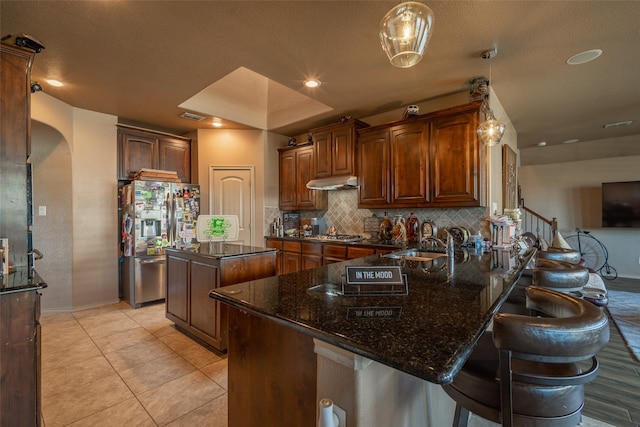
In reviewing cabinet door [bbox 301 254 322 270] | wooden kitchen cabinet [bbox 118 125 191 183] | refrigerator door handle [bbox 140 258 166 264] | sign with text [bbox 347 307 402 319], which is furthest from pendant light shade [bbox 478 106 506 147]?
wooden kitchen cabinet [bbox 118 125 191 183]

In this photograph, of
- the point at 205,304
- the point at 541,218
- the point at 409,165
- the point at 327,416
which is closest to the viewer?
the point at 327,416

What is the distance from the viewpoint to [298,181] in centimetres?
457

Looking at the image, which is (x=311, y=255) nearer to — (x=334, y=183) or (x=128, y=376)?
(x=334, y=183)

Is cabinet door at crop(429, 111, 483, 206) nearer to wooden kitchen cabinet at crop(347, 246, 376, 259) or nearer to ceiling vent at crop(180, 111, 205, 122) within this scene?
wooden kitchen cabinet at crop(347, 246, 376, 259)

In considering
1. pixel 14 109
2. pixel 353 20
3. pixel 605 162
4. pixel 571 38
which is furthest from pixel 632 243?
pixel 14 109

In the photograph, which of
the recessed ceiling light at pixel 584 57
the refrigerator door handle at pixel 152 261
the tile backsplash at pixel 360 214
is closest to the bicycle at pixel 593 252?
the tile backsplash at pixel 360 214

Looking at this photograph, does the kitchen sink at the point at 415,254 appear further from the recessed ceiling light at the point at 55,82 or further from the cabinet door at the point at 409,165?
the recessed ceiling light at the point at 55,82

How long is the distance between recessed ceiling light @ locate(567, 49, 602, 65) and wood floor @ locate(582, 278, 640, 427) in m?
2.60

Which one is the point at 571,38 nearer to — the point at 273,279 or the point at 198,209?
the point at 273,279

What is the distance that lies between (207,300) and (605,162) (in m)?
7.70

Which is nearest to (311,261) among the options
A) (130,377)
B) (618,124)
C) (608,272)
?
(130,377)

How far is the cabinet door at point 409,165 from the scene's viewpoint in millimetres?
3307

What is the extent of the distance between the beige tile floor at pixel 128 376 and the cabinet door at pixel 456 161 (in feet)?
9.02

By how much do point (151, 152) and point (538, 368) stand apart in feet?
16.4
